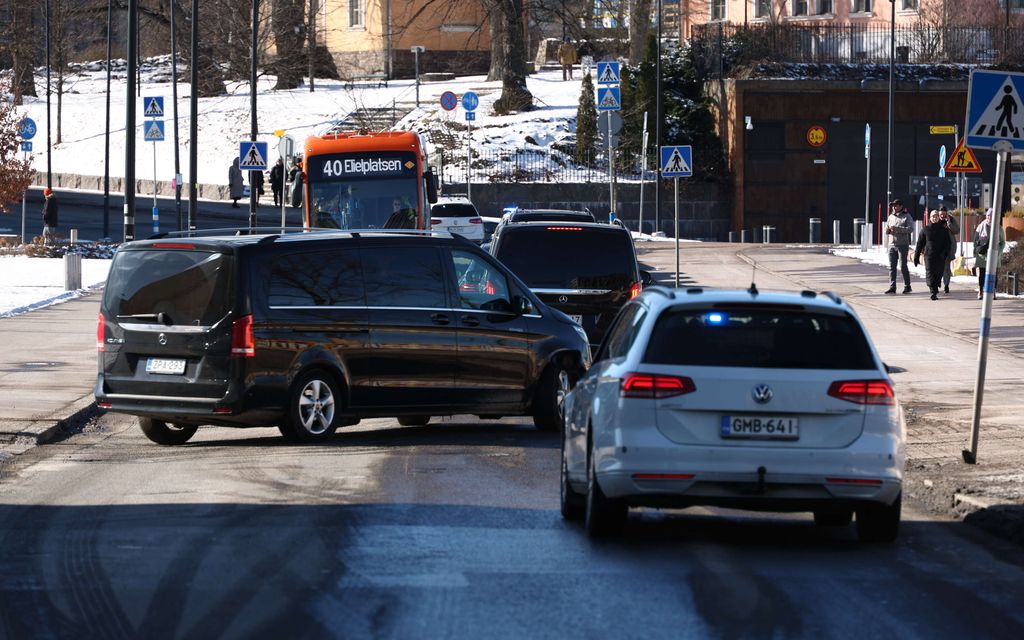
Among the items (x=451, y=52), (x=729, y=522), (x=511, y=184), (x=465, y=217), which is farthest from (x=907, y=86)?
(x=729, y=522)

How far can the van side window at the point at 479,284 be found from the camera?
1603cm

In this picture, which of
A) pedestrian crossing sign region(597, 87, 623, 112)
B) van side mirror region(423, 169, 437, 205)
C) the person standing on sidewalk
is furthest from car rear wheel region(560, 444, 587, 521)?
pedestrian crossing sign region(597, 87, 623, 112)

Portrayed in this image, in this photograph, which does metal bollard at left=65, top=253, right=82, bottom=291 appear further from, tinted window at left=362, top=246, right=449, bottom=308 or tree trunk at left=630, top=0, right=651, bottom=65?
tree trunk at left=630, top=0, right=651, bottom=65

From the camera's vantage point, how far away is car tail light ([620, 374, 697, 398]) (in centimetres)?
962

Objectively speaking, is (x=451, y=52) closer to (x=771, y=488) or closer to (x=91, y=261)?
(x=91, y=261)

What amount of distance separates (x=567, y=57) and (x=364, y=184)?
5212 centimetres

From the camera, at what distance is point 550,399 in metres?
16.2

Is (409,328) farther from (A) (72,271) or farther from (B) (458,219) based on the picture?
(B) (458,219)

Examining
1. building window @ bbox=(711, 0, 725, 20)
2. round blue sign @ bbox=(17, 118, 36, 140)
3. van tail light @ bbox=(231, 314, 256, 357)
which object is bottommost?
van tail light @ bbox=(231, 314, 256, 357)

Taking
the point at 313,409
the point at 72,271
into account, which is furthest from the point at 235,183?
the point at 313,409

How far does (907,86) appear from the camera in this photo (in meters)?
61.9

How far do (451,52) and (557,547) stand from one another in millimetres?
74531

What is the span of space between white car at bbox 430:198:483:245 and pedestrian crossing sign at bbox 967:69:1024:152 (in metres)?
33.9

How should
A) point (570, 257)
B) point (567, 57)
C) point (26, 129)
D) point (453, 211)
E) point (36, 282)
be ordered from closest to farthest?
point (570, 257) → point (36, 282) → point (26, 129) → point (453, 211) → point (567, 57)
